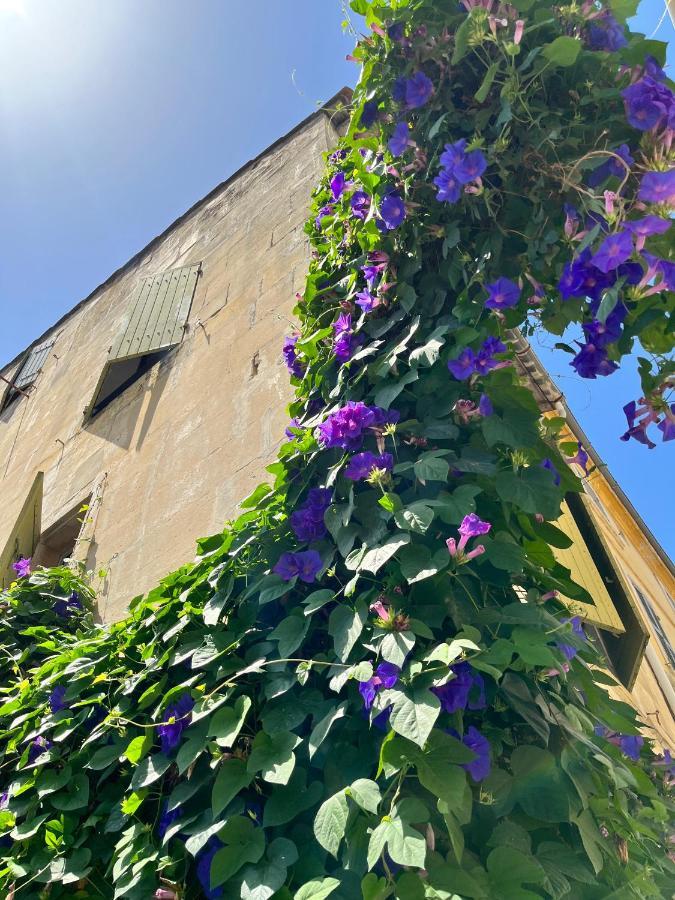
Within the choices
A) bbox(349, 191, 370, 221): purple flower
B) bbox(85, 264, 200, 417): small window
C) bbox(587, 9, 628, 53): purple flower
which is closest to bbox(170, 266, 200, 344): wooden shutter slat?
bbox(85, 264, 200, 417): small window

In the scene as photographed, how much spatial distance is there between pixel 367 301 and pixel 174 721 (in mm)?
1218

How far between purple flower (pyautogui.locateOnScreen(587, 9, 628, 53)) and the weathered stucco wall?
186cm

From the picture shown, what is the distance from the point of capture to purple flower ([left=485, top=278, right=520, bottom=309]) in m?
1.51

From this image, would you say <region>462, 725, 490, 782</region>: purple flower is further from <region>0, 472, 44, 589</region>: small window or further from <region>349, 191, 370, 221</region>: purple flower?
<region>0, 472, 44, 589</region>: small window

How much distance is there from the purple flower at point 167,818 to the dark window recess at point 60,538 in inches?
119

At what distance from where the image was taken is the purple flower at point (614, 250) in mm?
1261

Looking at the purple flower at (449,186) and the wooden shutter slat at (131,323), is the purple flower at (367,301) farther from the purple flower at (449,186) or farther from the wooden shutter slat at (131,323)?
the wooden shutter slat at (131,323)

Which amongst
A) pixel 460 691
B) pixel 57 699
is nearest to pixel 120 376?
pixel 57 699

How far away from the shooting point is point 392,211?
176cm

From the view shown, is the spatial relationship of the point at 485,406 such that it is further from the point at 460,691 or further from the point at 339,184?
the point at 339,184

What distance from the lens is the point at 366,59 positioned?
1887mm

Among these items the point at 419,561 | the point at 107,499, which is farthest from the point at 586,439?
the point at 419,561

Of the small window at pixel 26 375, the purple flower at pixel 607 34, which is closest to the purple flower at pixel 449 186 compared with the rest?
the purple flower at pixel 607 34

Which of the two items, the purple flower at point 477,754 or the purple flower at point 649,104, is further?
the purple flower at point 649,104
